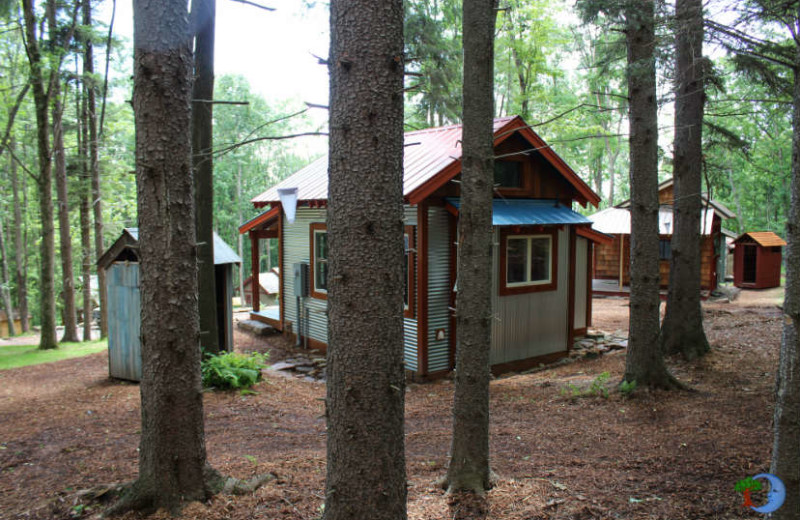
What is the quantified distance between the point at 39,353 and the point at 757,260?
80.8 feet

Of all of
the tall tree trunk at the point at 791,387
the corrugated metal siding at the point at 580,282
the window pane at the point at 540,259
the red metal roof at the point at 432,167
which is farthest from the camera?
the corrugated metal siding at the point at 580,282

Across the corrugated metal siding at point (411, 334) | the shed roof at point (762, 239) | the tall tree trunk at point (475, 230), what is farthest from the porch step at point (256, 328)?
the shed roof at point (762, 239)

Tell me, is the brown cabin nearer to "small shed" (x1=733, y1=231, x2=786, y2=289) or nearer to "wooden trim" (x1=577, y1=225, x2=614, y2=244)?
"small shed" (x1=733, y1=231, x2=786, y2=289)

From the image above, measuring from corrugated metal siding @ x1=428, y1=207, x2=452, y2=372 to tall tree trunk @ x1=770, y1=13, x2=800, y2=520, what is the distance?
695cm

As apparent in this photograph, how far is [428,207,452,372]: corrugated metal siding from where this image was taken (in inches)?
395

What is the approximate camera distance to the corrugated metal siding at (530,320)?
35.0ft

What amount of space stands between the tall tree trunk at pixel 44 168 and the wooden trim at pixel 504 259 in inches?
423

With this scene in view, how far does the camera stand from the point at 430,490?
14.8 ft

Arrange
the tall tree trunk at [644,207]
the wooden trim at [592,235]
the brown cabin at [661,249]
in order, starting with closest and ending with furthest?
the tall tree trunk at [644,207]
the wooden trim at [592,235]
the brown cabin at [661,249]

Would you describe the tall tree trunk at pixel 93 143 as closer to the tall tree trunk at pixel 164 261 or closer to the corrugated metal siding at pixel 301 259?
the corrugated metal siding at pixel 301 259

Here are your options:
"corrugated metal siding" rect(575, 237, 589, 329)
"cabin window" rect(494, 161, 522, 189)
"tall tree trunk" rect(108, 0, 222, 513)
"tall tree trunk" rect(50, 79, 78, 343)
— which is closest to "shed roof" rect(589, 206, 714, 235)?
"corrugated metal siding" rect(575, 237, 589, 329)

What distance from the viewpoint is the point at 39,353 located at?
12891mm

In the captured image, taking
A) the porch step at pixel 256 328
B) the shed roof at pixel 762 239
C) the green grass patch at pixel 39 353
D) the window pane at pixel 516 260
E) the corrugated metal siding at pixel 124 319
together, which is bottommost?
the green grass patch at pixel 39 353

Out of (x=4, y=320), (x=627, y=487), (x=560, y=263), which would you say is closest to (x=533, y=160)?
(x=560, y=263)
